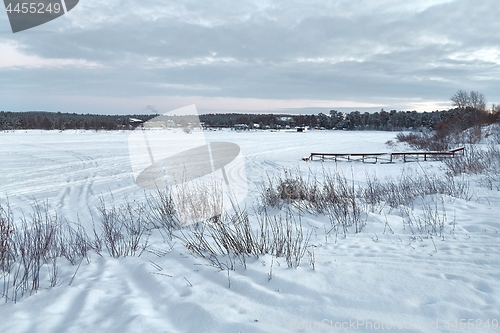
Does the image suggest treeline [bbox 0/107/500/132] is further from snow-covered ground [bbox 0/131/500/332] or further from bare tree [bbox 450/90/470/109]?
snow-covered ground [bbox 0/131/500/332]

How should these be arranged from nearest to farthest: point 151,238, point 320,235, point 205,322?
1. point 205,322
2. point 320,235
3. point 151,238

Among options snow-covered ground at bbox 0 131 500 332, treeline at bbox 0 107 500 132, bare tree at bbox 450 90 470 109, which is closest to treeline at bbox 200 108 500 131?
treeline at bbox 0 107 500 132

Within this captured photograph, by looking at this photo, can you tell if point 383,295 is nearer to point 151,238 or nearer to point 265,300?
point 265,300

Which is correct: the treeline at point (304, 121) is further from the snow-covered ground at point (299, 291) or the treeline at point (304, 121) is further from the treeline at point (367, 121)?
the snow-covered ground at point (299, 291)

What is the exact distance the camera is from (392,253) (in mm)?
3844

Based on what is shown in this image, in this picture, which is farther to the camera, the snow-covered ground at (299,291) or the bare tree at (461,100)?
the bare tree at (461,100)

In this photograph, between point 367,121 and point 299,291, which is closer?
point 299,291

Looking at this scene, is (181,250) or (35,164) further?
(35,164)

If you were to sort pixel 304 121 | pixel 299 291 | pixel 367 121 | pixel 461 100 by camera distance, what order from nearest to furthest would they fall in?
pixel 299 291 < pixel 461 100 < pixel 367 121 < pixel 304 121

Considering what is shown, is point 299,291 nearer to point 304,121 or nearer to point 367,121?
point 367,121

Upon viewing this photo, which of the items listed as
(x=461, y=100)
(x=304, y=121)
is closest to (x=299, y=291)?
(x=461, y=100)

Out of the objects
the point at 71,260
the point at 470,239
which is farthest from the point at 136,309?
the point at 470,239

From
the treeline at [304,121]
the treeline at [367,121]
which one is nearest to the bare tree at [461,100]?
the treeline at [304,121]

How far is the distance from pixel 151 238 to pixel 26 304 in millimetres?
2373
